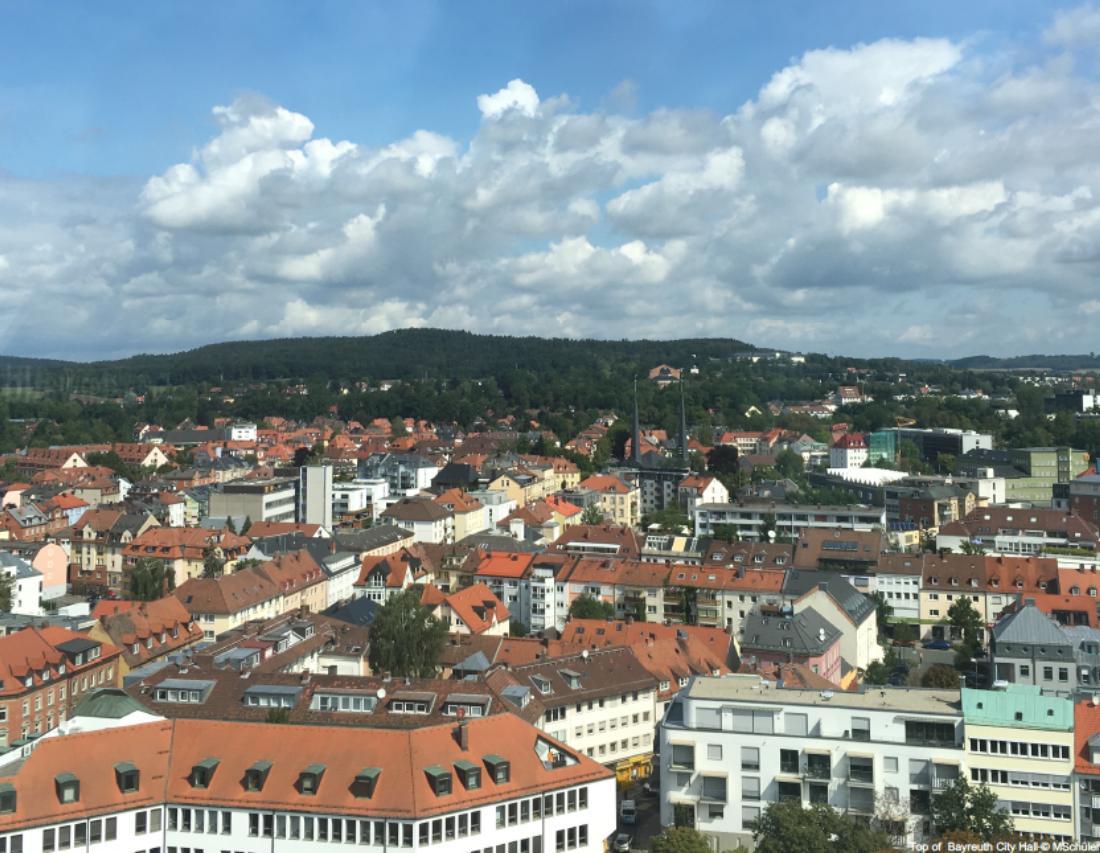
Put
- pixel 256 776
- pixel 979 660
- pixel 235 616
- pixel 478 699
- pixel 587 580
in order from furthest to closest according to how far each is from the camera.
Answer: pixel 587 580 → pixel 235 616 → pixel 979 660 → pixel 478 699 → pixel 256 776

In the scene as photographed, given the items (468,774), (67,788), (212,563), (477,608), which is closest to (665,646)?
(477,608)

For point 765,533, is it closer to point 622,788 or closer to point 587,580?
point 587,580

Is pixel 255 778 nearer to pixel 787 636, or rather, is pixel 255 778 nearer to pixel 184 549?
pixel 787 636

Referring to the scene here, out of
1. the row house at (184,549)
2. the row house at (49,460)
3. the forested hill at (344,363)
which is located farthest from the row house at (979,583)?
the forested hill at (344,363)

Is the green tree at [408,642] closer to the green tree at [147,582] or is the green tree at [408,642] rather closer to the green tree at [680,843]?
the green tree at [680,843]

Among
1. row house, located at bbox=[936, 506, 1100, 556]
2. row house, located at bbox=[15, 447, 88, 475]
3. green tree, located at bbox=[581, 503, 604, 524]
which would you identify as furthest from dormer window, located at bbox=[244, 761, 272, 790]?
row house, located at bbox=[15, 447, 88, 475]

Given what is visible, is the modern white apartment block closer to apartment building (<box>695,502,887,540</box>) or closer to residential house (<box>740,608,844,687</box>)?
residential house (<box>740,608,844,687</box>)

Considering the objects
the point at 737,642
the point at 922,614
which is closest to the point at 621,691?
the point at 737,642
